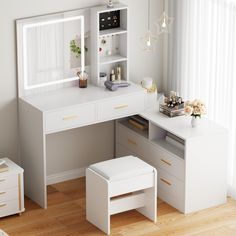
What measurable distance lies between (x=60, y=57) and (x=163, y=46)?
1084mm

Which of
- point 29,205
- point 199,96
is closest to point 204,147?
point 199,96

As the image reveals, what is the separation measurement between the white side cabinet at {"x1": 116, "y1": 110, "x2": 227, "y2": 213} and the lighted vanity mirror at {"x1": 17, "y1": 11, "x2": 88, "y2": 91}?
0.78 metres

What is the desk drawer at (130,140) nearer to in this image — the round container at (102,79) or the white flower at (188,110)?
the round container at (102,79)

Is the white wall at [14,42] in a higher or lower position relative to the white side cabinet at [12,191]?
higher

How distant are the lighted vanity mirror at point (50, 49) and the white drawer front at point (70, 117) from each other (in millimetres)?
412

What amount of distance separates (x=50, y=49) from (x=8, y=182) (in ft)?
3.77

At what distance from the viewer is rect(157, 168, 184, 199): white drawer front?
6234 millimetres

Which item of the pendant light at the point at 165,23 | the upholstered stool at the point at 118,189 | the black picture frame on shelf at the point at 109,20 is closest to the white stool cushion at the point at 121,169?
the upholstered stool at the point at 118,189

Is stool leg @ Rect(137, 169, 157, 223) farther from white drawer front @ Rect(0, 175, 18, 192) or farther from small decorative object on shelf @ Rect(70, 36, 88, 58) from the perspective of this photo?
small decorative object on shelf @ Rect(70, 36, 88, 58)

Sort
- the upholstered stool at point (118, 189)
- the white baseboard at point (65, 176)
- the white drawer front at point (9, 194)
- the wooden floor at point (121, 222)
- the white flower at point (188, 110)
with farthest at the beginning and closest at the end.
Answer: the white baseboard at point (65, 176) → the white flower at point (188, 110) → the white drawer front at point (9, 194) → the wooden floor at point (121, 222) → the upholstered stool at point (118, 189)

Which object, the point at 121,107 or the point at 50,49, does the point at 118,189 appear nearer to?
the point at 121,107

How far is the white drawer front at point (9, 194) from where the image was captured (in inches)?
239

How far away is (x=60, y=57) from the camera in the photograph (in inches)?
254

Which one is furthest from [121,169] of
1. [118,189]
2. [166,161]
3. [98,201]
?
[166,161]
